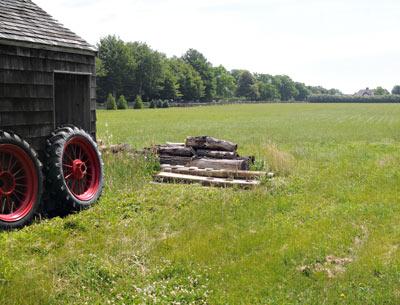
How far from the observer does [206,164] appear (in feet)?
39.9

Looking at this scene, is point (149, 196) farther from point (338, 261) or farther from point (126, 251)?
point (338, 261)

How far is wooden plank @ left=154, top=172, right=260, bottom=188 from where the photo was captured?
34.9 feet

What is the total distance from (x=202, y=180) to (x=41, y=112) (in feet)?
13.6

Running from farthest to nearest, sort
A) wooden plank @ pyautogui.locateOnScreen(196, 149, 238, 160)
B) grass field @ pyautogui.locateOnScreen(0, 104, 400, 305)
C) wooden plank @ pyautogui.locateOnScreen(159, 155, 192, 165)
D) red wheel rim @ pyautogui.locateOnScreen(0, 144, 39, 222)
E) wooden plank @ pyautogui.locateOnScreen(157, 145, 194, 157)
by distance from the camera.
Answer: wooden plank @ pyautogui.locateOnScreen(157, 145, 194, 157) → wooden plank @ pyautogui.locateOnScreen(159, 155, 192, 165) → wooden plank @ pyautogui.locateOnScreen(196, 149, 238, 160) → red wheel rim @ pyautogui.locateOnScreen(0, 144, 39, 222) → grass field @ pyautogui.locateOnScreen(0, 104, 400, 305)

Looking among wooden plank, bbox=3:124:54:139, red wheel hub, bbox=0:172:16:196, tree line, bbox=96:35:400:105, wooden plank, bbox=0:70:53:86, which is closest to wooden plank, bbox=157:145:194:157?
wooden plank, bbox=3:124:54:139

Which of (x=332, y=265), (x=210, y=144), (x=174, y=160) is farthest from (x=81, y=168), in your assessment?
(x=332, y=265)

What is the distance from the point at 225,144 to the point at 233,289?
740 cm

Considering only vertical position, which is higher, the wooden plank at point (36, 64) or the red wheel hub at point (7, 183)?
the wooden plank at point (36, 64)

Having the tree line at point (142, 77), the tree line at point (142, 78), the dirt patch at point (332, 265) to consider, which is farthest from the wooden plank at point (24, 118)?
the tree line at point (142, 77)

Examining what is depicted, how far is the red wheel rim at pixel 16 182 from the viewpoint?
302 inches

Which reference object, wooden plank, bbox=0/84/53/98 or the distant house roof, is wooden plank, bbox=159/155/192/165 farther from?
wooden plank, bbox=0/84/53/98

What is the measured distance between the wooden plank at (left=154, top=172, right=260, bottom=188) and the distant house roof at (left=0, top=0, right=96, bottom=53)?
11.5 feet

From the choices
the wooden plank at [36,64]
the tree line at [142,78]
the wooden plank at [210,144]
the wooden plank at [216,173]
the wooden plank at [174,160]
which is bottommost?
the wooden plank at [216,173]

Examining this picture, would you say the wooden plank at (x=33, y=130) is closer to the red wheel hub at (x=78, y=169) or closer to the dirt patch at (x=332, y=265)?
the red wheel hub at (x=78, y=169)
